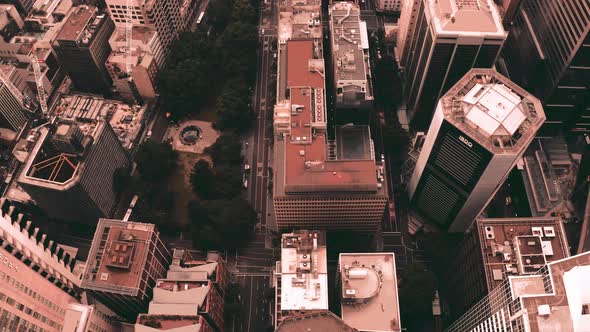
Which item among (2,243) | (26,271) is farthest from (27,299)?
(2,243)

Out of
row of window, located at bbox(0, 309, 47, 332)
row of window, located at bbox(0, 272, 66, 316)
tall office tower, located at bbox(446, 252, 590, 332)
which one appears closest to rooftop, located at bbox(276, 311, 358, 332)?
tall office tower, located at bbox(446, 252, 590, 332)

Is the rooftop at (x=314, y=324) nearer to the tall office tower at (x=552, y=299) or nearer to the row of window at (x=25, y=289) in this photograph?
the tall office tower at (x=552, y=299)

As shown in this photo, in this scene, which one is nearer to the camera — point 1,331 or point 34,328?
point 1,331

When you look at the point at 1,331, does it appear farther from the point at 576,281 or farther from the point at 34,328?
the point at 576,281

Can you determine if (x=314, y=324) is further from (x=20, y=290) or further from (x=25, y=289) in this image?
(x=20, y=290)

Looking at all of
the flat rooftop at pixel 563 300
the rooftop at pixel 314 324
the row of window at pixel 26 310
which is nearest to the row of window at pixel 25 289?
the row of window at pixel 26 310

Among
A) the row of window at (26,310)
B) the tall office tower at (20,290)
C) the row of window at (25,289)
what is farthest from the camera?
the row of window at (25,289)

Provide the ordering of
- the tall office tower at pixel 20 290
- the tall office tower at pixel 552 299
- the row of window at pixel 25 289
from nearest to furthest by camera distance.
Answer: the tall office tower at pixel 552 299 → the tall office tower at pixel 20 290 → the row of window at pixel 25 289
